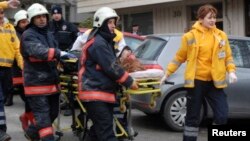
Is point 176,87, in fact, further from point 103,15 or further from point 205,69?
point 103,15

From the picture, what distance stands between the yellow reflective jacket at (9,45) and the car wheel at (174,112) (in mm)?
2411

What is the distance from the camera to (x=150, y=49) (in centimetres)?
873

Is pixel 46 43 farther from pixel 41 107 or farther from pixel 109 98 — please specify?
pixel 109 98

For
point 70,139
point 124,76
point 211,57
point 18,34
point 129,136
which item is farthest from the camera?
point 18,34

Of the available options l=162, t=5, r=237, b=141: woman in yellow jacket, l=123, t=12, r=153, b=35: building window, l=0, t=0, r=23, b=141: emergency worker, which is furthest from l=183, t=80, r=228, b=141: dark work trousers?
l=123, t=12, r=153, b=35: building window

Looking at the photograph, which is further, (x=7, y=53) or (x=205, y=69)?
(x=7, y=53)

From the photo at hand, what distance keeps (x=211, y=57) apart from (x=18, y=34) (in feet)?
13.8

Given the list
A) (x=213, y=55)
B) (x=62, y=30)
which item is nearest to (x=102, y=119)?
(x=213, y=55)

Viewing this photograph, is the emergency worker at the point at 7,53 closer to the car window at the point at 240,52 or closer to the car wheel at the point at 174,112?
the car wheel at the point at 174,112

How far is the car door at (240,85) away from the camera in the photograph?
8.51 m

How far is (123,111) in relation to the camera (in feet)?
22.3

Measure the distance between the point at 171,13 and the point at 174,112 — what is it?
1250cm

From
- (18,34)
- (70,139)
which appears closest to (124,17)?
(18,34)

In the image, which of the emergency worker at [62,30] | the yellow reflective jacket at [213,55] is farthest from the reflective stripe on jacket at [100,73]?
the emergency worker at [62,30]
